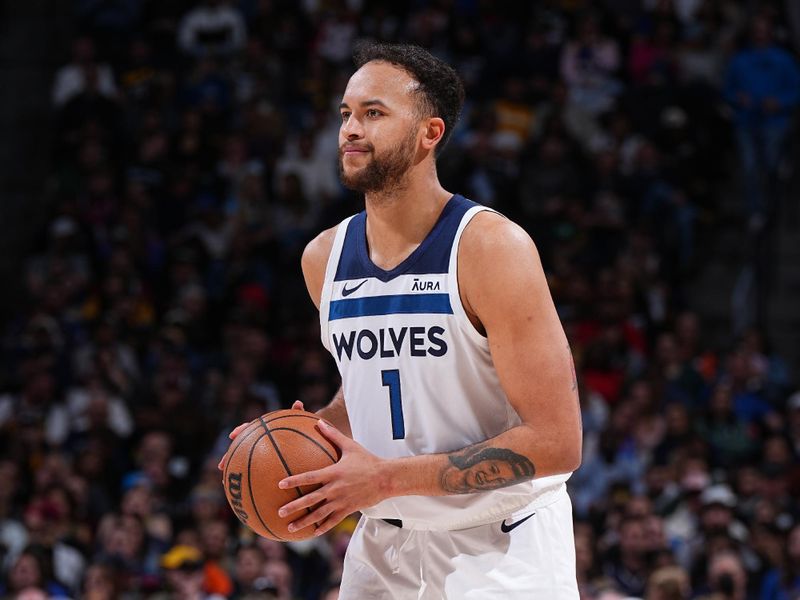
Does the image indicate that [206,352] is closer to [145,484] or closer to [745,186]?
[145,484]

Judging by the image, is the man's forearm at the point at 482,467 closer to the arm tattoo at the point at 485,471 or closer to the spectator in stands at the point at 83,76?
the arm tattoo at the point at 485,471

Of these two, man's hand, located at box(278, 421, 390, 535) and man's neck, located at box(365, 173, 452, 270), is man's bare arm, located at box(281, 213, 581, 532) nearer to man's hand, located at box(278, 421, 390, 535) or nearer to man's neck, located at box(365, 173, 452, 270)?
man's hand, located at box(278, 421, 390, 535)

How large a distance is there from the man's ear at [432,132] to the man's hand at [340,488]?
3.25ft

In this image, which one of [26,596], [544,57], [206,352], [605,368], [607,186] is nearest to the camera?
[26,596]

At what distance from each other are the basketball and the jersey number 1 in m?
0.26

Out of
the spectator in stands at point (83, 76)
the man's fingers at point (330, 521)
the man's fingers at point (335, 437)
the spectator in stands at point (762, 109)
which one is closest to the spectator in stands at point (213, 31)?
the spectator in stands at point (83, 76)

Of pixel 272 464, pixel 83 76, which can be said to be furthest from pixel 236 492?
pixel 83 76

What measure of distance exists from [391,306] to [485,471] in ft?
1.90

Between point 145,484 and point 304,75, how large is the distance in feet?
18.7

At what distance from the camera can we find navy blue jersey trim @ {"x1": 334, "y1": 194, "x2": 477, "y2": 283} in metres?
3.84

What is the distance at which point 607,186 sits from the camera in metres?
12.3

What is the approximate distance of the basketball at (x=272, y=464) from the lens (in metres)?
3.57

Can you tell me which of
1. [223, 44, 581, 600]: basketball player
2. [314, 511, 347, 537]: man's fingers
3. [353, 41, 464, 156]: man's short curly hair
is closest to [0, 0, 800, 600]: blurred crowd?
[223, 44, 581, 600]: basketball player

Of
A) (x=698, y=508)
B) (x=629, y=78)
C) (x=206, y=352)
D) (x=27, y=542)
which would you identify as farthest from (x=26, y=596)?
(x=629, y=78)
